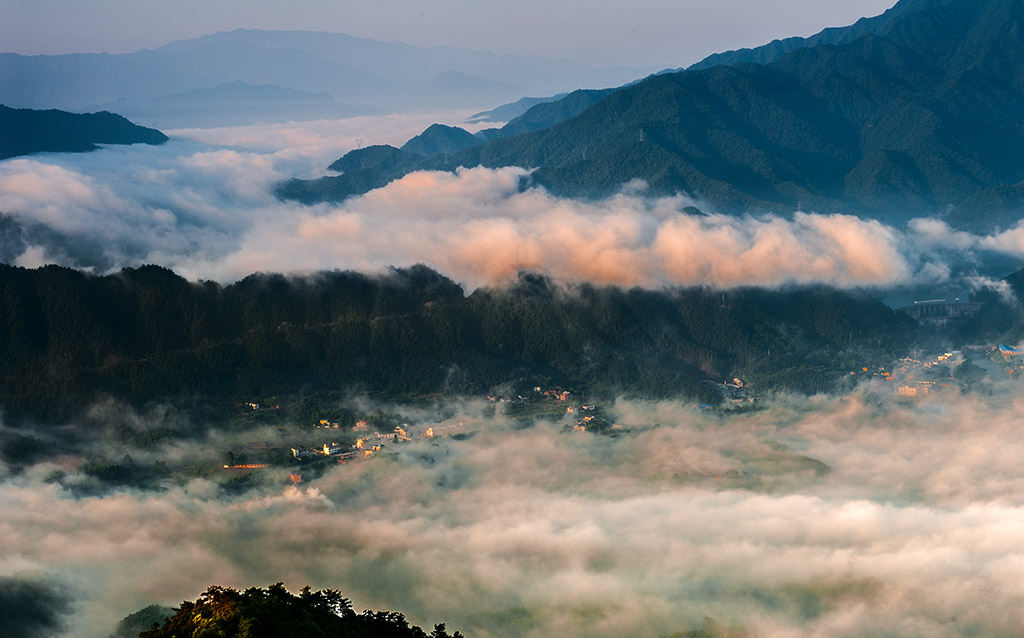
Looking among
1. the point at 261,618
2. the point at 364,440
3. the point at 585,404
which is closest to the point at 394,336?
the point at 364,440

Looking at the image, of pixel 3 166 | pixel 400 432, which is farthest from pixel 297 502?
pixel 3 166

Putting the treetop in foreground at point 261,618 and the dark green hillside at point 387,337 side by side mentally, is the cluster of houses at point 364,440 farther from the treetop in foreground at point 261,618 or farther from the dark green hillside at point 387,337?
the treetop in foreground at point 261,618

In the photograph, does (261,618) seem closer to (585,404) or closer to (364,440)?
(364,440)

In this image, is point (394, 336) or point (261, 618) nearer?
point (261, 618)

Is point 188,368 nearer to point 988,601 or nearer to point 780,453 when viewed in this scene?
point 780,453

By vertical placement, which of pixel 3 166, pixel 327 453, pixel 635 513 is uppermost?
pixel 3 166

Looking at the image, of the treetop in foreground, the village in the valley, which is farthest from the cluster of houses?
the treetop in foreground

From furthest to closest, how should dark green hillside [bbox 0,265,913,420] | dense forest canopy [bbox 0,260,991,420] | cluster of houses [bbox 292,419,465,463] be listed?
dense forest canopy [bbox 0,260,991,420] < dark green hillside [bbox 0,265,913,420] < cluster of houses [bbox 292,419,465,463]

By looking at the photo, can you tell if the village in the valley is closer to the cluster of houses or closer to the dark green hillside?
the cluster of houses

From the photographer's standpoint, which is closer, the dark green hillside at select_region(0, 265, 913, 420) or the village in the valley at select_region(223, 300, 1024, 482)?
the village in the valley at select_region(223, 300, 1024, 482)
